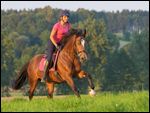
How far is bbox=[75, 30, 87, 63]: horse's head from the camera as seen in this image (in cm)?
1636

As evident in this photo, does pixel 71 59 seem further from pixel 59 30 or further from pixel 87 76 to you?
pixel 59 30

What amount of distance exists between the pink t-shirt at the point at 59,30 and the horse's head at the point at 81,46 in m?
0.57

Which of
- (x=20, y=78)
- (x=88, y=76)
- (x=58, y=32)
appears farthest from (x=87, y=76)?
(x=20, y=78)

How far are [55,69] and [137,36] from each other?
340 ft

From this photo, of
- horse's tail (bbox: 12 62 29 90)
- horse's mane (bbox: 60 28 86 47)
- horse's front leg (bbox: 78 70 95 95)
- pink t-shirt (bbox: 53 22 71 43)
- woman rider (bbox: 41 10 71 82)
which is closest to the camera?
horse's front leg (bbox: 78 70 95 95)

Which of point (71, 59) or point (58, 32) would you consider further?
point (58, 32)

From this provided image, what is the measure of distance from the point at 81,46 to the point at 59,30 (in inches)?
49.9

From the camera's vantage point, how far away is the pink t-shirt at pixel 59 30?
1736 cm

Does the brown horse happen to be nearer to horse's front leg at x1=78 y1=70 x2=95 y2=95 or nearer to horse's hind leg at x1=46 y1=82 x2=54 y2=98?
horse's front leg at x1=78 y1=70 x2=95 y2=95

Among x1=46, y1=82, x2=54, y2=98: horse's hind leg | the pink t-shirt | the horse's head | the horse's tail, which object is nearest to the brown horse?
the horse's head

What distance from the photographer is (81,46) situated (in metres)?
16.6

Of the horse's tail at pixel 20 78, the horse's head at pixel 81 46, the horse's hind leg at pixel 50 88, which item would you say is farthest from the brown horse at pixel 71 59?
the horse's tail at pixel 20 78

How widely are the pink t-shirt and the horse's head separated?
1.86ft

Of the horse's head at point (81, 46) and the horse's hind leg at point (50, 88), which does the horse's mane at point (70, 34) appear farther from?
the horse's hind leg at point (50, 88)
